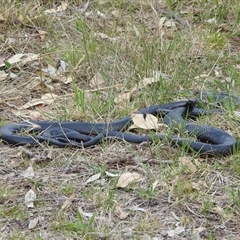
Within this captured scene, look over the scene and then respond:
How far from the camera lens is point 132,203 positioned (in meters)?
3.76

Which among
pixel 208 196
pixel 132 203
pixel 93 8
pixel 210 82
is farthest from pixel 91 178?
pixel 93 8

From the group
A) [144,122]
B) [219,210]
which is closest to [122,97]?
[144,122]

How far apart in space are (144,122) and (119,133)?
23 cm

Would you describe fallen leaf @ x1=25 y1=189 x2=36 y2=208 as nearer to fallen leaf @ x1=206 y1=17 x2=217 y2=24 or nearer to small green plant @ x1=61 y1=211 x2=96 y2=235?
small green plant @ x1=61 y1=211 x2=96 y2=235

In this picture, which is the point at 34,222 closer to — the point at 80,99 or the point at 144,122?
the point at 144,122

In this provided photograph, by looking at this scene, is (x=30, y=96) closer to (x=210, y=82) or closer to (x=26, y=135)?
(x=26, y=135)

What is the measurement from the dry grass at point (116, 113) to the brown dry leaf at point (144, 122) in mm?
177

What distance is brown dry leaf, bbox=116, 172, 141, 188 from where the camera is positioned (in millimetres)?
3889

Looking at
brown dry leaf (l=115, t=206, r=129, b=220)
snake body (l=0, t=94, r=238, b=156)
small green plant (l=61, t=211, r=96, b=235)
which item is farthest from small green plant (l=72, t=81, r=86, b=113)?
small green plant (l=61, t=211, r=96, b=235)

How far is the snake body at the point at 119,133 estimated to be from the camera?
429 cm

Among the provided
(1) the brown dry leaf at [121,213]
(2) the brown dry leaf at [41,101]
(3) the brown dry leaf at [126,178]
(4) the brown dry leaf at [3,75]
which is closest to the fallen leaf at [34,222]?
(1) the brown dry leaf at [121,213]

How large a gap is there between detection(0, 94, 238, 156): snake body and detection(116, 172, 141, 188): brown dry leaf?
331mm

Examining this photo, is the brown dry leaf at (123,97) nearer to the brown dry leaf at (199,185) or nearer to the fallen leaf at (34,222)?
the brown dry leaf at (199,185)

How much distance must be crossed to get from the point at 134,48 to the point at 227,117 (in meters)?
1.02
